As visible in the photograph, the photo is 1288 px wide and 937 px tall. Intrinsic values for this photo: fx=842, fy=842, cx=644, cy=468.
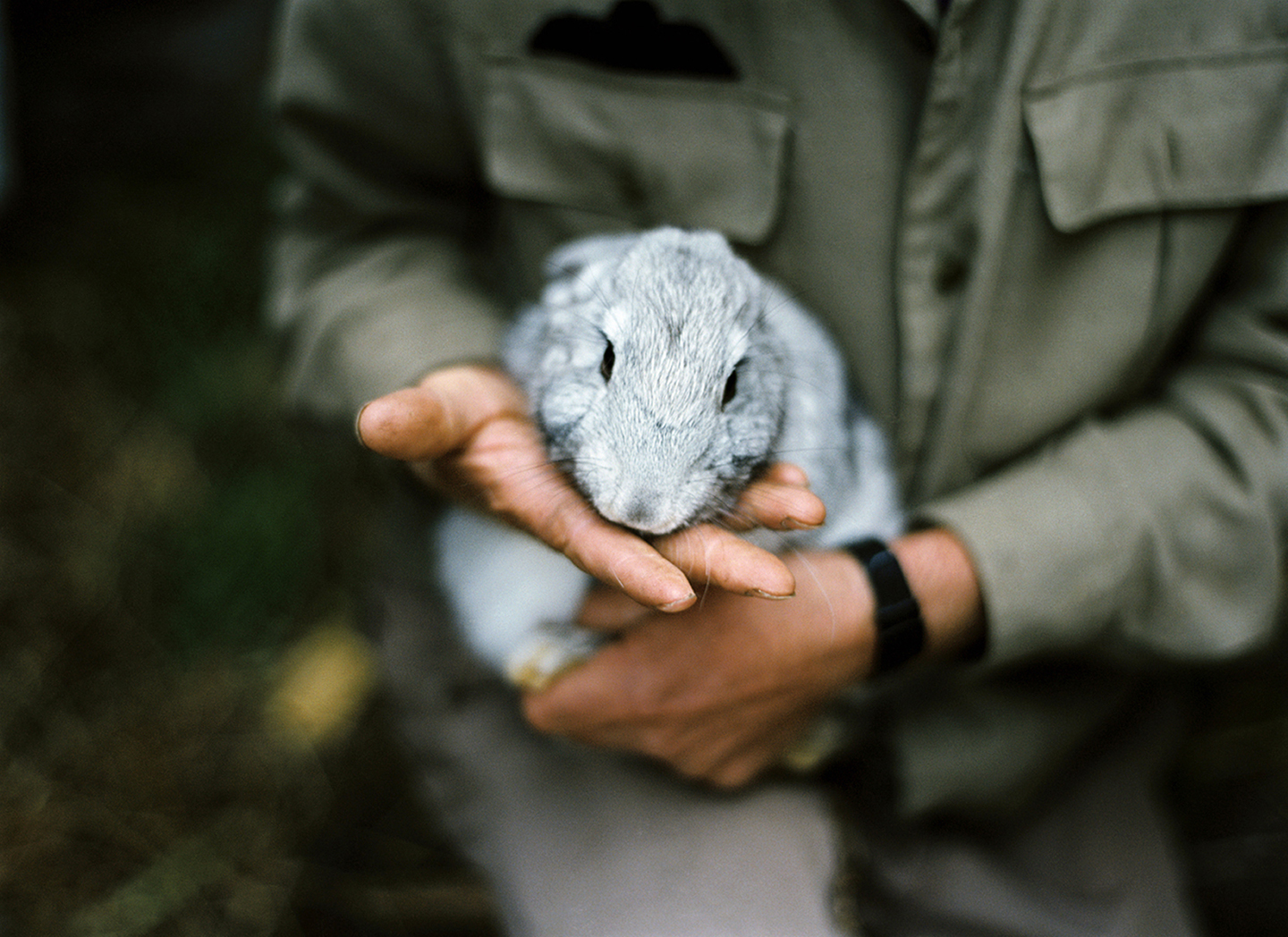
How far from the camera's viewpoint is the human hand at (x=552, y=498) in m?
1.25

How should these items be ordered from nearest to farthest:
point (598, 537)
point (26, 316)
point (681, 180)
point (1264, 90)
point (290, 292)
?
point (598, 537) → point (1264, 90) → point (681, 180) → point (290, 292) → point (26, 316)

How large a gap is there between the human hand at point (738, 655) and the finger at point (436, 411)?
0.44 metres

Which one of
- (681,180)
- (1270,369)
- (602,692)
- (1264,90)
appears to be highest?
(1264,90)

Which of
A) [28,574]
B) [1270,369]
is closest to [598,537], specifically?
[1270,369]

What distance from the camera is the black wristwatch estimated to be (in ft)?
5.12

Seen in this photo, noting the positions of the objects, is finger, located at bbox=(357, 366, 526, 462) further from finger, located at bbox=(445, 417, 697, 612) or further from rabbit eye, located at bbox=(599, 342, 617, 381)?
rabbit eye, located at bbox=(599, 342, 617, 381)

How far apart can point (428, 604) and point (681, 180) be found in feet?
3.91

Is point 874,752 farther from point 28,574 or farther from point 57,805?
point 28,574

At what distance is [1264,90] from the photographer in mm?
1438

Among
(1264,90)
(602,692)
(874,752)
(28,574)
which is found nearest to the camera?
(1264,90)

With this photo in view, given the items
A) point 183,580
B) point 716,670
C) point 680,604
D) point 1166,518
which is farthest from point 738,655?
point 183,580

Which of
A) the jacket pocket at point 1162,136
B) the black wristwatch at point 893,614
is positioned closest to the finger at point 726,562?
the black wristwatch at point 893,614

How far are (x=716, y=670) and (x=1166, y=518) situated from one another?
0.91 m

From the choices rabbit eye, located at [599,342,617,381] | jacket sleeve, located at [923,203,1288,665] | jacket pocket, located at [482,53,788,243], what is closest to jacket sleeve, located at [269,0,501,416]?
jacket pocket, located at [482,53,788,243]
